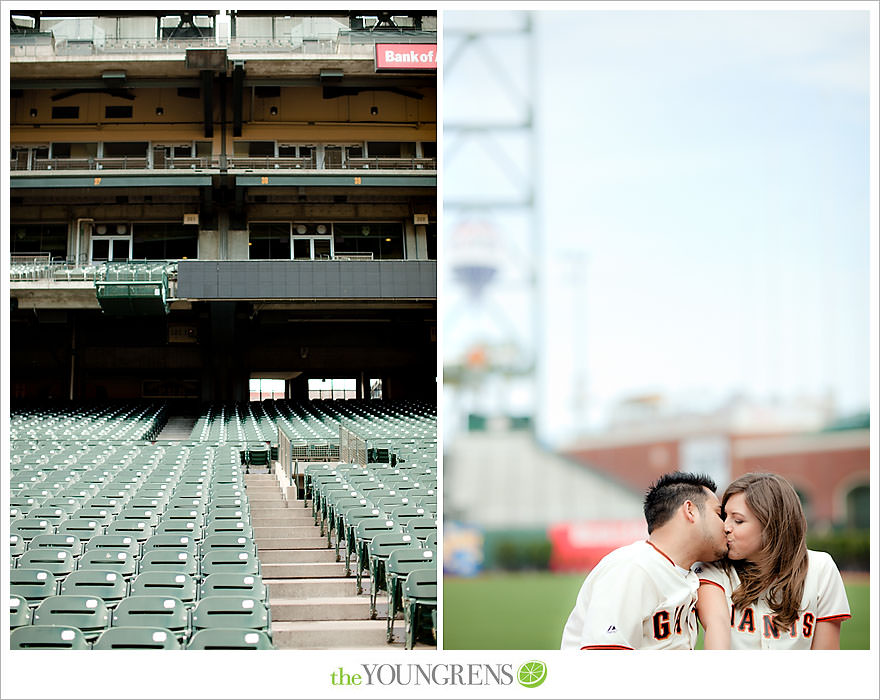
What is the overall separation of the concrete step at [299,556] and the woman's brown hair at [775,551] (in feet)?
13.5

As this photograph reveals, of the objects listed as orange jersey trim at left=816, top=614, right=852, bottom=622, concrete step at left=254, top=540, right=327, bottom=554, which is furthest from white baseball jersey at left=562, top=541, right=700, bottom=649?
concrete step at left=254, top=540, right=327, bottom=554

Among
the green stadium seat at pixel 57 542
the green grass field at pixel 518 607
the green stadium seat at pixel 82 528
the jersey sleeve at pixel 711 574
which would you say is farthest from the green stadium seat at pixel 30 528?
the jersey sleeve at pixel 711 574

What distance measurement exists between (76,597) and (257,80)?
18.4m

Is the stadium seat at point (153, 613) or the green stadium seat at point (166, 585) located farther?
the green stadium seat at point (166, 585)

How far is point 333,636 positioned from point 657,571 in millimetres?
2869

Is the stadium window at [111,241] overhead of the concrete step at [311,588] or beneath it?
overhead

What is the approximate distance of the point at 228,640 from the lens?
4266 mm

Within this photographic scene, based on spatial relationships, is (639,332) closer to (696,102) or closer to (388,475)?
(696,102)

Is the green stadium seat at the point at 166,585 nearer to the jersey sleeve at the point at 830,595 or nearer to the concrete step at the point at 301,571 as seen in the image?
the concrete step at the point at 301,571

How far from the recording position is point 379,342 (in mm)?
25188

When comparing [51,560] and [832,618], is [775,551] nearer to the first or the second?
[832,618]

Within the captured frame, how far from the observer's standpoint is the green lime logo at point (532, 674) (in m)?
4.16

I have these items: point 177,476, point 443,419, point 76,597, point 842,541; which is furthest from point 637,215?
point 177,476

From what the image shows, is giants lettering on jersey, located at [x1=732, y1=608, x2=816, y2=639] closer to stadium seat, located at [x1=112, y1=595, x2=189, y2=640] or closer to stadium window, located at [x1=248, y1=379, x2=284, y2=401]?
stadium seat, located at [x1=112, y1=595, x2=189, y2=640]
